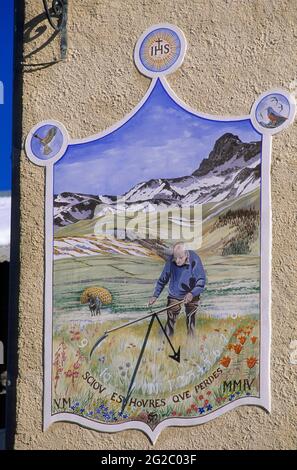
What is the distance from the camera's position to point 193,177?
19.3 feet

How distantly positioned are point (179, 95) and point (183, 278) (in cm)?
135

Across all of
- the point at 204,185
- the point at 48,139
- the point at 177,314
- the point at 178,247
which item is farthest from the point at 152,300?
the point at 48,139

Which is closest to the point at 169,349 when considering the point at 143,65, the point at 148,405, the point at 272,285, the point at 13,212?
the point at 148,405

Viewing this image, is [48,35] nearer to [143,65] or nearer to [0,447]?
[143,65]

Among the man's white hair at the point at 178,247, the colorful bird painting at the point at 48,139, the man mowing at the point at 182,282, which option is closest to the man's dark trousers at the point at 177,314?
the man mowing at the point at 182,282

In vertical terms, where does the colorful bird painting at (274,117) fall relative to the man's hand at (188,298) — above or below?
above

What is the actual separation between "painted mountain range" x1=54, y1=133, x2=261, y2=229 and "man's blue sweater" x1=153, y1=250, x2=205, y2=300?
0.43 meters

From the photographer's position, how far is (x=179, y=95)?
19.7 ft

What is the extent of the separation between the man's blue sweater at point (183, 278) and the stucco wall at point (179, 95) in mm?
546

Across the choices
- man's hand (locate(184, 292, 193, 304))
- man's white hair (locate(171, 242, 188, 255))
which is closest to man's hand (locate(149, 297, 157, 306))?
man's hand (locate(184, 292, 193, 304))

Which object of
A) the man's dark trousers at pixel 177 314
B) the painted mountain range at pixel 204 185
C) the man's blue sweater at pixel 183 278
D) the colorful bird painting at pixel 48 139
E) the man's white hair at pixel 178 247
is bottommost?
the man's dark trousers at pixel 177 314

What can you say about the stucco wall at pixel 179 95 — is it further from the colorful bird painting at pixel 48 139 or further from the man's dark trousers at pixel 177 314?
the man's dark trousers at pixel 177 314

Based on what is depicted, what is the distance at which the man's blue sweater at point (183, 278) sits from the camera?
19.0 ft

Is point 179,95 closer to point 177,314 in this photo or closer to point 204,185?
point 204,185
